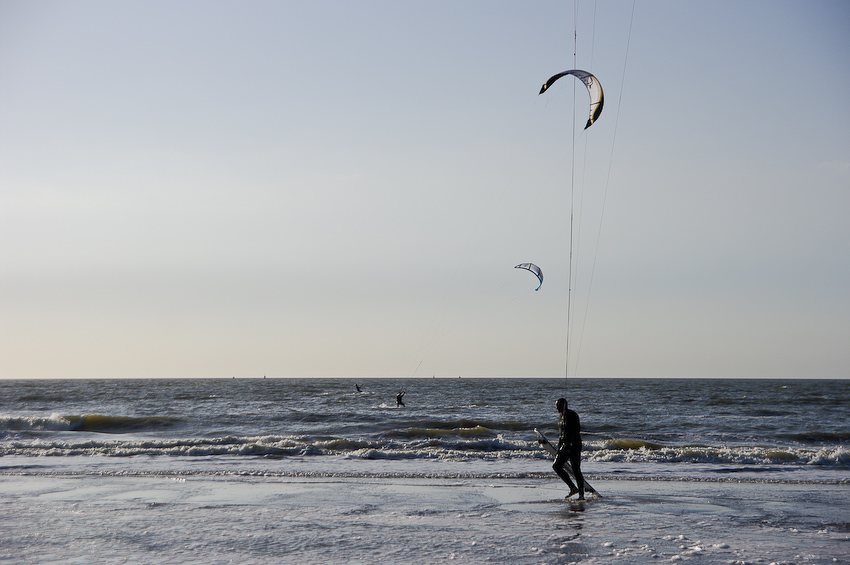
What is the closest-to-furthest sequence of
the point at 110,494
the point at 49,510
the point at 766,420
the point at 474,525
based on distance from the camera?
the point at 474,525 → the point at 49,510 → the point at 110,494 → the point at 766,420

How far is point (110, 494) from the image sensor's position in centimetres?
1066

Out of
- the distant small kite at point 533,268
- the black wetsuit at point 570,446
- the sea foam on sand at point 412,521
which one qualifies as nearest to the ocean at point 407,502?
the sea foam on sand at point 412,521

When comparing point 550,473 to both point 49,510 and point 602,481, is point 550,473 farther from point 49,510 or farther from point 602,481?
point 49,510

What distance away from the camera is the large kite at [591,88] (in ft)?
42.4

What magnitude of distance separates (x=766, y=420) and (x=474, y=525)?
26847 mm

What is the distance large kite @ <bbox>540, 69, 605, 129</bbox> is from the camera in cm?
1293

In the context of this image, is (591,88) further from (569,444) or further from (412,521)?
(412,521)

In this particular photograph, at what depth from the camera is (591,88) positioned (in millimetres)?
13477

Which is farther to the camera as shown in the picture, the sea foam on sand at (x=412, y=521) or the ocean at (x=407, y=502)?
the ocean at (x=407, y=502)

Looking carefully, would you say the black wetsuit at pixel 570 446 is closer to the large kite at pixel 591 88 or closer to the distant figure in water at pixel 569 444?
the distant figure in water at pixel 569 444

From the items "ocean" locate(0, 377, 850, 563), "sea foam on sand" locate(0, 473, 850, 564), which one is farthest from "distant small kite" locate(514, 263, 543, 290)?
"sea foam on sand" locate(0, 473, 850, 564)

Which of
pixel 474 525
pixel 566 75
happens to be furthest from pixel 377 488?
pixel 566 75

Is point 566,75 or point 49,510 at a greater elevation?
point 566,75

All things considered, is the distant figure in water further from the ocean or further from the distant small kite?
the distant small kite
